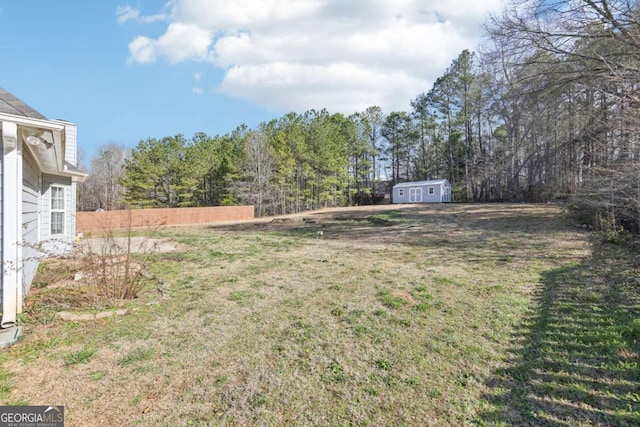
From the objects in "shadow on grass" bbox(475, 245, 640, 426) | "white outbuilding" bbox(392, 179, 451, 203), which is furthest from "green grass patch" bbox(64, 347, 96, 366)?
"white outbuilding" bbox(392, 179, 451, 203)

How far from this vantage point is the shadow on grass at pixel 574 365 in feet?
6.35

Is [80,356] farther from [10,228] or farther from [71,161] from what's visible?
[71,161]

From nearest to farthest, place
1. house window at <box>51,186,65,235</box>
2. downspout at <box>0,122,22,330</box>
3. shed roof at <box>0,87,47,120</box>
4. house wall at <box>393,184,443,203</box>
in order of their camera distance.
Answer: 1. shed roof at <box>0,87,47,120</box>
2. downspout at <box>0,122,22,330</box>
3. house window at <box>51,186,65,235</box>
4. house wall at <box>393,184,443,203</box>

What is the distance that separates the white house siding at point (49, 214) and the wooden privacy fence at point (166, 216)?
8194 millimetres

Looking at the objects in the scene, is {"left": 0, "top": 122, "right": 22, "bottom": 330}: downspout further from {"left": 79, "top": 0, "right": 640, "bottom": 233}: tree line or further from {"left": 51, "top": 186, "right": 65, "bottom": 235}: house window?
{"left": 79, "top": 0, "right": 640, "bottom": 233}: tree line

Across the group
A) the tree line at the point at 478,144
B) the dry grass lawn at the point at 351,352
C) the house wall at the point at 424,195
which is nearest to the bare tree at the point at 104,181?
the tree line at the point at 478,144

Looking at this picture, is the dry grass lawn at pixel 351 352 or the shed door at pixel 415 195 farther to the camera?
the shed door at pixel 415 195

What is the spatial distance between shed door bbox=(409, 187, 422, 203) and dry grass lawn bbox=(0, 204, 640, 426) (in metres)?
22.4

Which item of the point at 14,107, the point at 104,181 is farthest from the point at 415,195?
the point at 104,181

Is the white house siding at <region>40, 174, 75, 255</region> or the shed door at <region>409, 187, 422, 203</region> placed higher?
the shed door at <region>409, 187, 422, 203</region>

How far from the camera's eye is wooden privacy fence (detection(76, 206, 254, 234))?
1688 centimetres

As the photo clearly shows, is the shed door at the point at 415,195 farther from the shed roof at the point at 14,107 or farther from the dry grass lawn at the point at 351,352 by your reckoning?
the shed roof at the point at 14,107

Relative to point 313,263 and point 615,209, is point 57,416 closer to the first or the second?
point 313,263

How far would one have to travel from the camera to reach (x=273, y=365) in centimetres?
256
